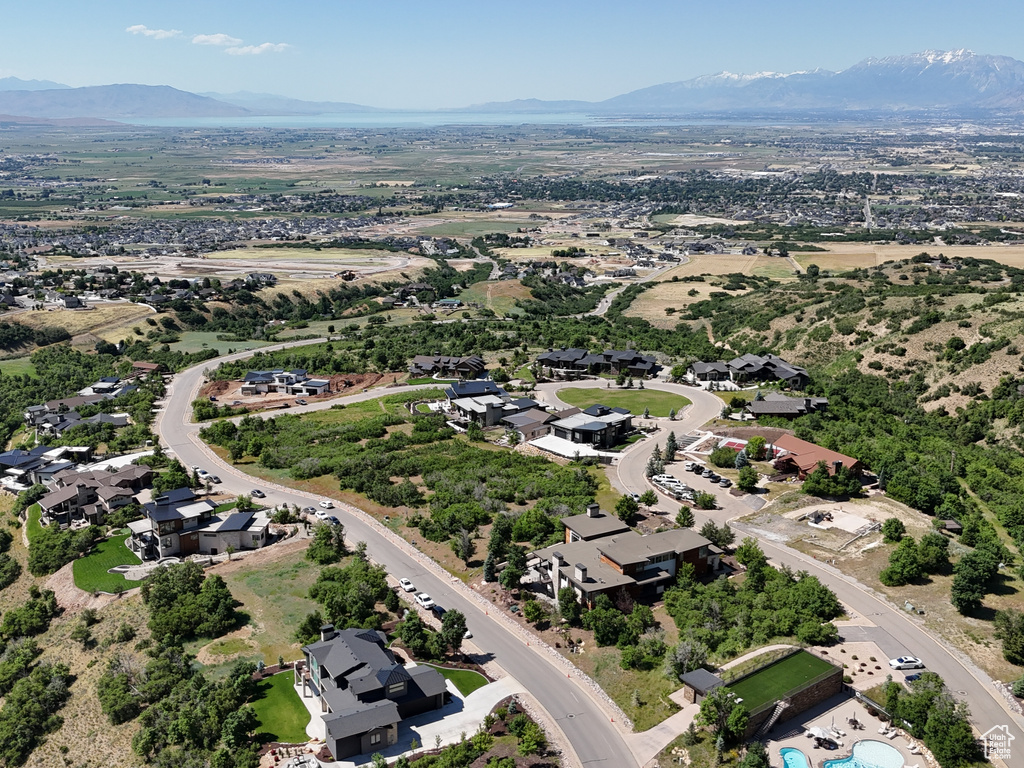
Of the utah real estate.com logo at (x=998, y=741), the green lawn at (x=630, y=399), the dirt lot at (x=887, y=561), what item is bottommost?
the green lawn at (x=630, y=399)

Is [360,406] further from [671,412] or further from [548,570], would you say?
[548,570]

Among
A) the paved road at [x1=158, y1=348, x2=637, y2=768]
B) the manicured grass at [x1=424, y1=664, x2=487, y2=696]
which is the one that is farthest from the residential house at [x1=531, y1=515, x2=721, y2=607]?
the manicured grass at [x1=424, y1=664, x2=487, y2=696]

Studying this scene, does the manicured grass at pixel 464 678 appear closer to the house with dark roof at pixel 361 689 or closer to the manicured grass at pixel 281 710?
the house with dark roof at pixel 361 689

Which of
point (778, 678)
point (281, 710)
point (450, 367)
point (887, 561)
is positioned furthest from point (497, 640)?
point (450, 367)

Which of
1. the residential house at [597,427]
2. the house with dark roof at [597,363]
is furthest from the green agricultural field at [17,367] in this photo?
the residential house at [597,427]

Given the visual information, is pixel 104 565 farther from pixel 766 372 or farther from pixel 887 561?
pixel 766 372
